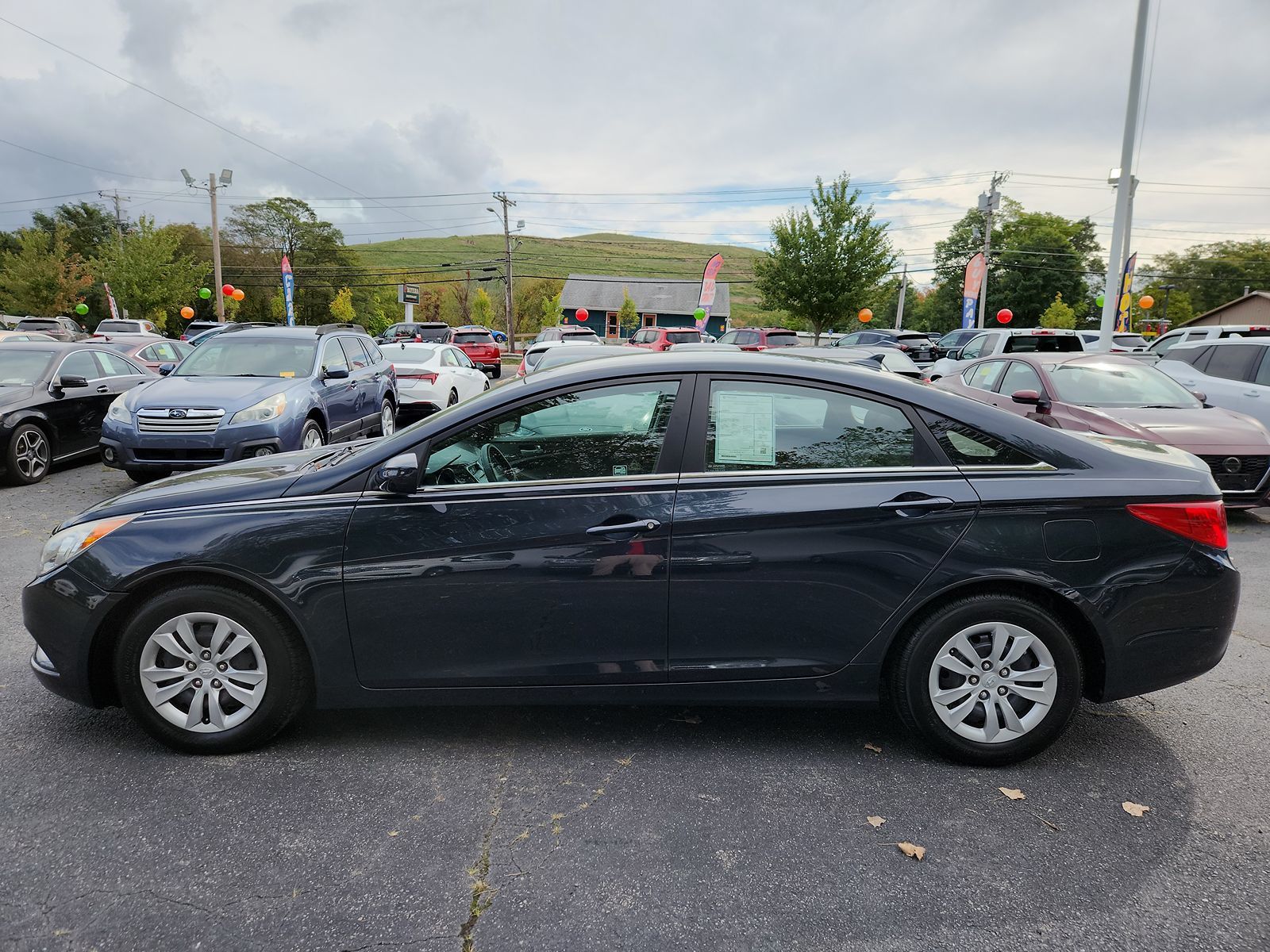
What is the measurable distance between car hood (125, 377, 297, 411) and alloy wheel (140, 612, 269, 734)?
543 cm

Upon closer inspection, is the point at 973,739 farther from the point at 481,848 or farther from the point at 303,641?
the point at 303,641

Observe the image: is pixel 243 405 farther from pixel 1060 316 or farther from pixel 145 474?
pixel 1060 316

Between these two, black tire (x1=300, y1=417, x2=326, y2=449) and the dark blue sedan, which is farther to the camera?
black tire (x1=300, y1=417, x2=326, y2=449)

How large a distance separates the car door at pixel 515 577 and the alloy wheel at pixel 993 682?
111cm

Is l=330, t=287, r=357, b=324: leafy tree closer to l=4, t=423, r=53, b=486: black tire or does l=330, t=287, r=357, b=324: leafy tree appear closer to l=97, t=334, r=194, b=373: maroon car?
l=97, t=334, r=194, b=373: maroon car

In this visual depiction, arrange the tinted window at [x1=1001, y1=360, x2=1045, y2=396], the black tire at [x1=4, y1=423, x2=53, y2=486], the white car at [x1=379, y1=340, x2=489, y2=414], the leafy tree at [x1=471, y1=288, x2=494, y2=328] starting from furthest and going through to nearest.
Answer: the leafy tree at [x1=471, y1=288, x2=494, y2=328] → the white car at [x1=379, y1=340, x2=489, y2=414] → the black tire at [x1=4, y1=423, x2=53, y2=486] → the tinted window at [x1=1001, y1=360, x2=1045, y2=396]

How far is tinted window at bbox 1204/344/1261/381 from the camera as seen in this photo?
33.5ft

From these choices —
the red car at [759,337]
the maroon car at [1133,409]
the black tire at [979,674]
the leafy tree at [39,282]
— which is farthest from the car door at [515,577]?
the leafy tree at [39,282]

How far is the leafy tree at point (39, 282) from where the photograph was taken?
176 feet

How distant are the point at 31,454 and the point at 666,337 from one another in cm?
2304

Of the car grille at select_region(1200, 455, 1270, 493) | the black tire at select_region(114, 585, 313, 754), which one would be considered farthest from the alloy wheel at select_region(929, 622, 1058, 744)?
the car grille at select_region(1200, 455, 1270, 493)

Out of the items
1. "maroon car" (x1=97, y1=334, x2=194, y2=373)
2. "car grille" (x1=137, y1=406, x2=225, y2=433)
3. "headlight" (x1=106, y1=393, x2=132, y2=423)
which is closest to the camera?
"car grille" (x1=137, y1=406, x2=225, y2=433)

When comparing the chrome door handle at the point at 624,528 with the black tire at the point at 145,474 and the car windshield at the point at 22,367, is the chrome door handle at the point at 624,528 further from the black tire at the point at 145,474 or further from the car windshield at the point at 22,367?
the car windshield at the point at 22,367

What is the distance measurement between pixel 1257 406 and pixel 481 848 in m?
10.6
